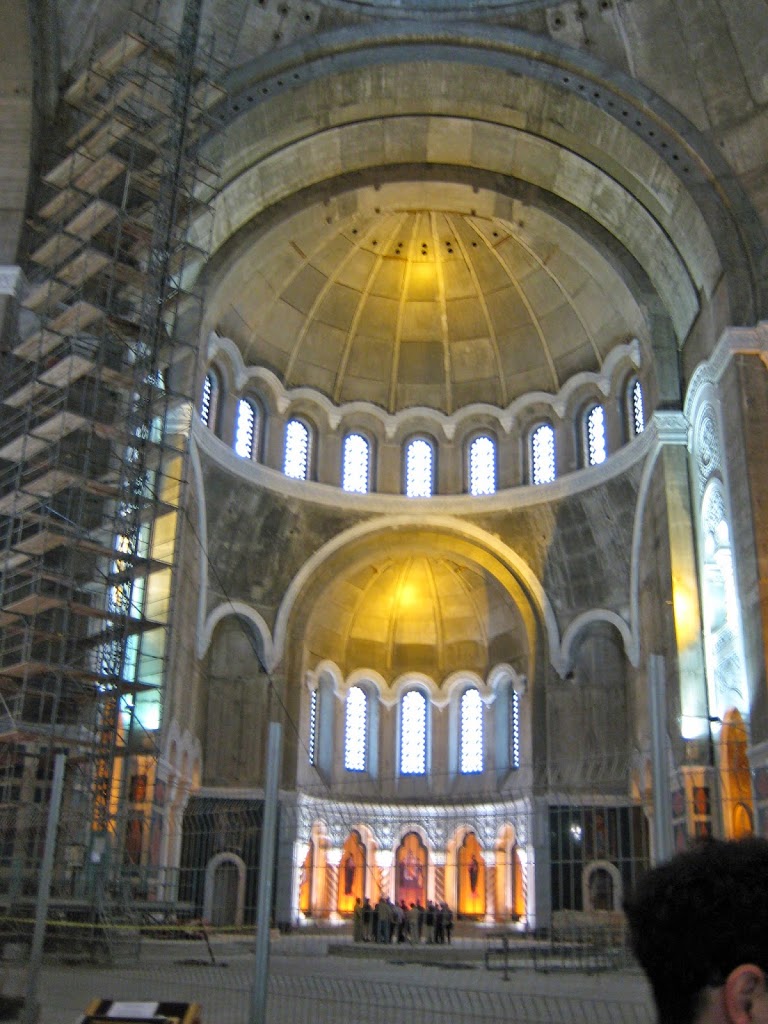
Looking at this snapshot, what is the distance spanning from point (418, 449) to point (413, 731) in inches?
319

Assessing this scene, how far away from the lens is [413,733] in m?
31.2

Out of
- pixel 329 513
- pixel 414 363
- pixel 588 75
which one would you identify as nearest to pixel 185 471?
pixel 329 513

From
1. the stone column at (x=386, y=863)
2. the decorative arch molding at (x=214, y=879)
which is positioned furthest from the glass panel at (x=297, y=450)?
the stone column at (x=386, y=863)

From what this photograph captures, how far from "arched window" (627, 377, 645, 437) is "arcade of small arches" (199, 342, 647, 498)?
0.02 m

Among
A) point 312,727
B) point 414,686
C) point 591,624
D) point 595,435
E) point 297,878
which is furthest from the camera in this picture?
point 414,686

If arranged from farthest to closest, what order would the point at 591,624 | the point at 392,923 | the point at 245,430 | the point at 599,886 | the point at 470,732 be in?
1. the point at 470,732
2. the point at 245,430
3. the point at 591,624
4. the point at 599,886
5. the point at 392,923

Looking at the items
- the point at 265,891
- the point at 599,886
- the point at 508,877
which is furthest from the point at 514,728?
the point at 265,891

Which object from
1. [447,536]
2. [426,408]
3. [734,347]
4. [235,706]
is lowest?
[235,706]

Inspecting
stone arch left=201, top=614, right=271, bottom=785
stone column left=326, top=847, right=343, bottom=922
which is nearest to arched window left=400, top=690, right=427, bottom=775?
stone column left=326, top=847, right=343, bottom=922

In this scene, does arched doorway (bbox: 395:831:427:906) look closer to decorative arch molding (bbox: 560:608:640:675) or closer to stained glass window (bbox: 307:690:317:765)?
stained glass window (bbox: 307:690:317:765)

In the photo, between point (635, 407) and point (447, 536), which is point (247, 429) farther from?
point (635, 407)

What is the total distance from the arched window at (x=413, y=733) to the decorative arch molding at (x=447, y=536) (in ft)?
16.6

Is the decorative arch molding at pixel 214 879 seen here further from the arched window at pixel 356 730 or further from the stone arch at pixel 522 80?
the stone arch at pixel 522 80

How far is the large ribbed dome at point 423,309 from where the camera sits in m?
27.2
